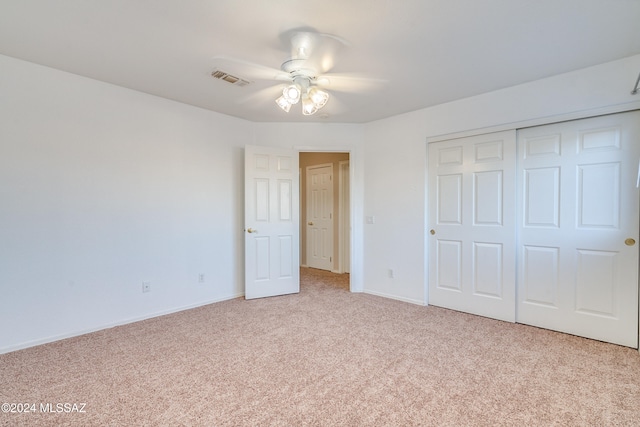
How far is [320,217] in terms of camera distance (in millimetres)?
5871

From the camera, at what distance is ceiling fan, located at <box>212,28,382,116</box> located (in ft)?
6.98

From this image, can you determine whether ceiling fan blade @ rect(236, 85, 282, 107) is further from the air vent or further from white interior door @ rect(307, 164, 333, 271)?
white interior door @ rect(307, 164, 333, 271)

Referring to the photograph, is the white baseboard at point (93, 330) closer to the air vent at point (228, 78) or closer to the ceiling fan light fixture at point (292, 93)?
the air vent at point (228, 78)

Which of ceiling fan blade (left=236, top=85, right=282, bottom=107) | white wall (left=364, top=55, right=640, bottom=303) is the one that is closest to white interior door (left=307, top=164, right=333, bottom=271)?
white wall (left=364, top=55, right=640, bottom=303)

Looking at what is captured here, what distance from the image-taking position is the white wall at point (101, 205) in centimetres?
249

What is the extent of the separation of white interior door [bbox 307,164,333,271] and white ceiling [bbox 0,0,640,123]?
9.19ft

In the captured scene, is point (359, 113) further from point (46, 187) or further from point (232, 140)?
point (46, 187)

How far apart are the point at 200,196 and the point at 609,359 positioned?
4.12 metres

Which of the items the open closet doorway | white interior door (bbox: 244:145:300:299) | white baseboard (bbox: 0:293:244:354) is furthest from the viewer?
the open closet doorway

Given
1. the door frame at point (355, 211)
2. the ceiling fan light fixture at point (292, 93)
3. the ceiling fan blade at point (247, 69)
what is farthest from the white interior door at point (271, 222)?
the ceiling fan light fixture at point (292, 93)

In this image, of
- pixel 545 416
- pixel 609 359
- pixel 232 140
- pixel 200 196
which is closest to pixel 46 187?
pixel 200 196

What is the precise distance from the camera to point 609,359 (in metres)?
2.31

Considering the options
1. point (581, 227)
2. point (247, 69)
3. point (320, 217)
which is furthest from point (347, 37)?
point (320, 217)

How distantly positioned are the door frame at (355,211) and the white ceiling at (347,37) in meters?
1.27
